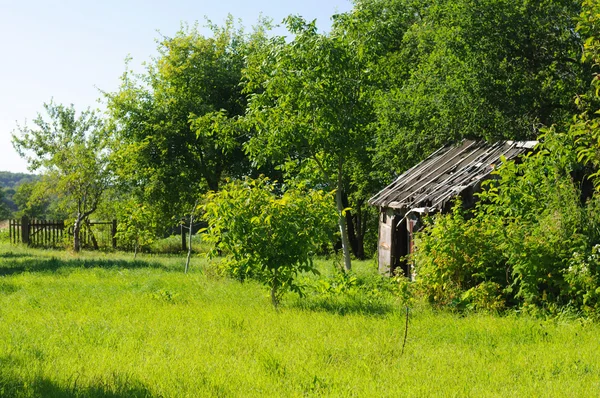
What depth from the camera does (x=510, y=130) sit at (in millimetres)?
16938

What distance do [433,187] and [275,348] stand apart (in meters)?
7.64

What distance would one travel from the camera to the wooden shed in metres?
13.9

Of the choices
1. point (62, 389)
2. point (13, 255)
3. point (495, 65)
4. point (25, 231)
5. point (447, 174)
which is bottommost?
point (62, 389)

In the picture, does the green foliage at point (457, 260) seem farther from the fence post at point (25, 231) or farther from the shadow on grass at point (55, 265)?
the fence post at point (25, 231)

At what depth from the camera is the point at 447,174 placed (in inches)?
612

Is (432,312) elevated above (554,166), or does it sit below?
below

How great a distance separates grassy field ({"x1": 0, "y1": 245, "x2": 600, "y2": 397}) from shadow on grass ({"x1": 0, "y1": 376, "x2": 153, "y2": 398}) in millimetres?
19

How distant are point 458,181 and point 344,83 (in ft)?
16.0

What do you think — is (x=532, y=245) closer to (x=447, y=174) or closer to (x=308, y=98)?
(x=447, y=174)

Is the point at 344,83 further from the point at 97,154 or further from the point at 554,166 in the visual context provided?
the point at 97,154

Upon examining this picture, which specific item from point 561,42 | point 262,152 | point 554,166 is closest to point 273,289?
point 554,166

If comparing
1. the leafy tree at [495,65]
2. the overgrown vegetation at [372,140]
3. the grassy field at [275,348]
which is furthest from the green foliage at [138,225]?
the grassy field at [275,348]

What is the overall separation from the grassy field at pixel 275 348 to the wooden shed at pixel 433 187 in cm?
263

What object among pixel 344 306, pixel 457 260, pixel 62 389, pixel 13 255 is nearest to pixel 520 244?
pixel 457 260
